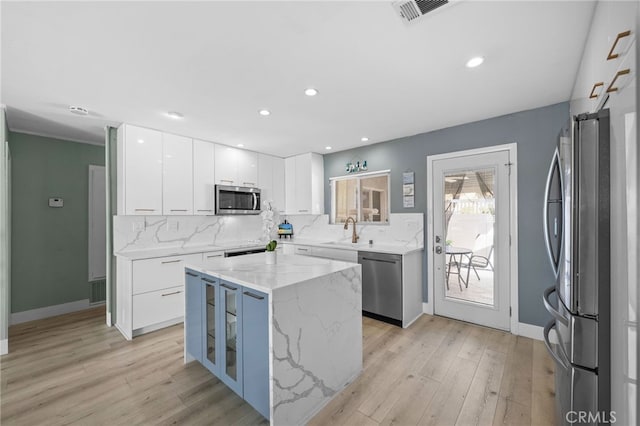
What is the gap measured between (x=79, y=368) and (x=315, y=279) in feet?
7.86

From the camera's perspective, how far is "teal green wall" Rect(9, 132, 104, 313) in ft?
11.5

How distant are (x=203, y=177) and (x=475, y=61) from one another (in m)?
3.53

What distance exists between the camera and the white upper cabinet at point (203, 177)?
3.91 metres

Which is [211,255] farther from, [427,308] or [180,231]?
[427,308]

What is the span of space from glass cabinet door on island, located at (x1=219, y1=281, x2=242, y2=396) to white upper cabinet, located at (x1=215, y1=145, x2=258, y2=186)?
8.59 feet

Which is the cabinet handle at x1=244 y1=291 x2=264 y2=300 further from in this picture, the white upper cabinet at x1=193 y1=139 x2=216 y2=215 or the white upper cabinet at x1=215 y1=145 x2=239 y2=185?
the white upper cabinet at x1=215 y1=145 x2=239 y2=185

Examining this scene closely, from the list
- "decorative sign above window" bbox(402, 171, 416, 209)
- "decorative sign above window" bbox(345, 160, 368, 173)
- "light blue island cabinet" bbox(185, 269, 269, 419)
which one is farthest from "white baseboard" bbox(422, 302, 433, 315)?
"light blue island cabinet" bbox(185, 269, 269, 419)

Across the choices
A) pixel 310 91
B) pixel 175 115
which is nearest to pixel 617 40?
pixel 310 91

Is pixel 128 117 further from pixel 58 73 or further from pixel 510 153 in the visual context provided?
pixel 510 153

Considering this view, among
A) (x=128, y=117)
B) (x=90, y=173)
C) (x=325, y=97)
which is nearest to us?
(x=325, y=97)

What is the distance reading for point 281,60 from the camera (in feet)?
6.40

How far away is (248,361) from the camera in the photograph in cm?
179

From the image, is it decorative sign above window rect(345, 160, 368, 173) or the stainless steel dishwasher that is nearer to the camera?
the stainless steel dishwasher

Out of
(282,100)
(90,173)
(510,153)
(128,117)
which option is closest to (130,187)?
(128,117)
